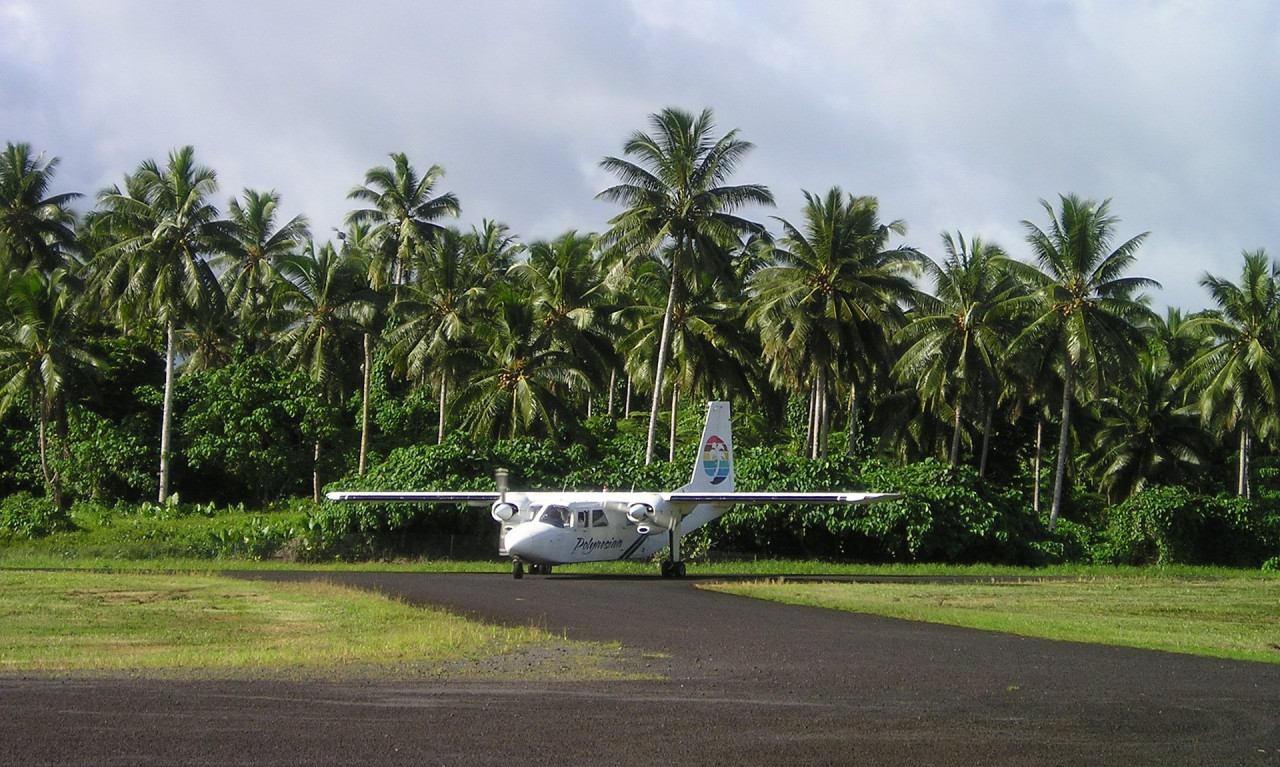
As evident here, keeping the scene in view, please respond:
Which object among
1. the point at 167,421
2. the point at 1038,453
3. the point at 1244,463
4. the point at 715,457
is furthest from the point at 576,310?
the point at 1244,463

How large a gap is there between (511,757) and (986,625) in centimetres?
1336

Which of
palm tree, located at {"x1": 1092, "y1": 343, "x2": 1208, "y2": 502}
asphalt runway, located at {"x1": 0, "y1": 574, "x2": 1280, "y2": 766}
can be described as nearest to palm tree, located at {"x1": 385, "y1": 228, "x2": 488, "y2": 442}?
palm tree, located at {"x1": 1092, "y1": 343, "x2": 1208, "y2": 502}

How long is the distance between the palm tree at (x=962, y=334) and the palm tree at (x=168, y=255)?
86.5 ft

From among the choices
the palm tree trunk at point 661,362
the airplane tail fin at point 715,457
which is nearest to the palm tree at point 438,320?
the palm tree trunk at point 661,362

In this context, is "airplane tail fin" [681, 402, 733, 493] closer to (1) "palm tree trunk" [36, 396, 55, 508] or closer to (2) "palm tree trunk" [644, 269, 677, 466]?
(2) "palm tree trunk" [644, 269, 677, 466]

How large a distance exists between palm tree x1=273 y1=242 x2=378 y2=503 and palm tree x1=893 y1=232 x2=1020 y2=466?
21696 mm

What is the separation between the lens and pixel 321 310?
159 ft

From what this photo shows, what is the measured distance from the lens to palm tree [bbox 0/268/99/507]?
147 ft

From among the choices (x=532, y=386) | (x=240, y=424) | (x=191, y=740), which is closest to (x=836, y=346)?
(x=532, y=386)

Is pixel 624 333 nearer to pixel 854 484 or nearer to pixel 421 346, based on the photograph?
pixel 421 346

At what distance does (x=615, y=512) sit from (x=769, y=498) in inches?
155

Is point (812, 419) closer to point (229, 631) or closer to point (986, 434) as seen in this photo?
point (986, 434)

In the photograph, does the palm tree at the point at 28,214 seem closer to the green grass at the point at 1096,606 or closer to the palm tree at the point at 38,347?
the palm tree at the point at 38,347

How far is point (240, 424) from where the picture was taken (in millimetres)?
47500
